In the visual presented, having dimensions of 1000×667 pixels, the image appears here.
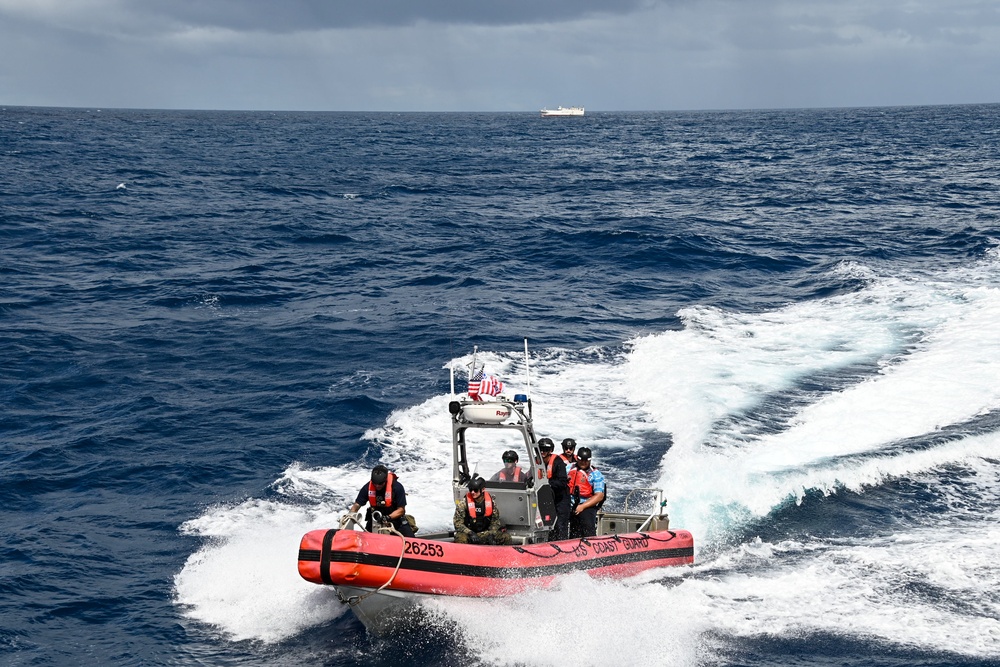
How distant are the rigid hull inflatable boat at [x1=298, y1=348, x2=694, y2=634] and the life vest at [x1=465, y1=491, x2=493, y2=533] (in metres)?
0.46

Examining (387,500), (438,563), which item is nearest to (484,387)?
(387,500)

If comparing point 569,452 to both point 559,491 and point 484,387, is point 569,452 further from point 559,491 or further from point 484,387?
point 484,387

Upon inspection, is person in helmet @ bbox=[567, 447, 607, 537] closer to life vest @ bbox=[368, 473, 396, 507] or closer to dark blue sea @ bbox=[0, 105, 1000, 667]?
dark blue sea @ bbox=[0, 105, 1000, 667]

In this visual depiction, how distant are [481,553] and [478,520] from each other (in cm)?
60

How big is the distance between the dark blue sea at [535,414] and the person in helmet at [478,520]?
908mm

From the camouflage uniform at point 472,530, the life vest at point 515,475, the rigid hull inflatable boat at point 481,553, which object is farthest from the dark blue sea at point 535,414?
the life vest at point 515,475

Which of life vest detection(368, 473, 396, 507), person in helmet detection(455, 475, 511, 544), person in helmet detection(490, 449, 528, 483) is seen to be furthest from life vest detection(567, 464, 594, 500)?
life vest detection(368, 473, 396, 507)

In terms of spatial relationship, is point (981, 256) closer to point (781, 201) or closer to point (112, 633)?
point (781, 201)

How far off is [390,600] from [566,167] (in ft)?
204

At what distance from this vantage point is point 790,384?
68.6ft

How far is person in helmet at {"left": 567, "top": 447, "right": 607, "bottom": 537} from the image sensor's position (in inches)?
536

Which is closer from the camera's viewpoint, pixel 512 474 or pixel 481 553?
pixel 481 553

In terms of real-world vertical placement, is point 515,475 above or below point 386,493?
below

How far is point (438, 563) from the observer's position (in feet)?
38.2
